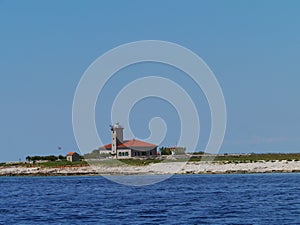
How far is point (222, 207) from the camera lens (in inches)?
1788

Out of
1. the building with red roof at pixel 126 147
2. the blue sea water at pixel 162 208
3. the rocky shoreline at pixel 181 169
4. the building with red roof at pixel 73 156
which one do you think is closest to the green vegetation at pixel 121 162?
the rocky shoreline at pixel 181 169

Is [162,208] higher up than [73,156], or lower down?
lower down

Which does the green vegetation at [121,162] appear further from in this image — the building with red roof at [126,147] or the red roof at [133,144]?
the red roof at [133,144]

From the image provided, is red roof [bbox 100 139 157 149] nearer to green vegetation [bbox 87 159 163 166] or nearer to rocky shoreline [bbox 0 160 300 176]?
green vegetation [bbox 87 159 163 166]

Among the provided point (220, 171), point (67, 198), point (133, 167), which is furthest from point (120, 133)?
point (67, 198)

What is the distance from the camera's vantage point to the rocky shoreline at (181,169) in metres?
107

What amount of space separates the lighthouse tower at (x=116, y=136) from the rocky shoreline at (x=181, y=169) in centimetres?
2189

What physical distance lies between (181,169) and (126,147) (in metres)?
31.4

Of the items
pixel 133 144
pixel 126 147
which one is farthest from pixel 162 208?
pixel 133 144

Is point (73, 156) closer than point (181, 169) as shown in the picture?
No

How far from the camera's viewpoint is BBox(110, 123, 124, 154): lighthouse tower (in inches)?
5797

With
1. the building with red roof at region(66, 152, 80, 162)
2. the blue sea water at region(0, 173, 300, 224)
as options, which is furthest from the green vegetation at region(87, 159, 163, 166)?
the blue sea water at region(0, 173, 300, 224)

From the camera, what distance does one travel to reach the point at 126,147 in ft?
473

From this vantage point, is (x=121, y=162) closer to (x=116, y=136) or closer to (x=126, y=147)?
(x=126, y=147)
